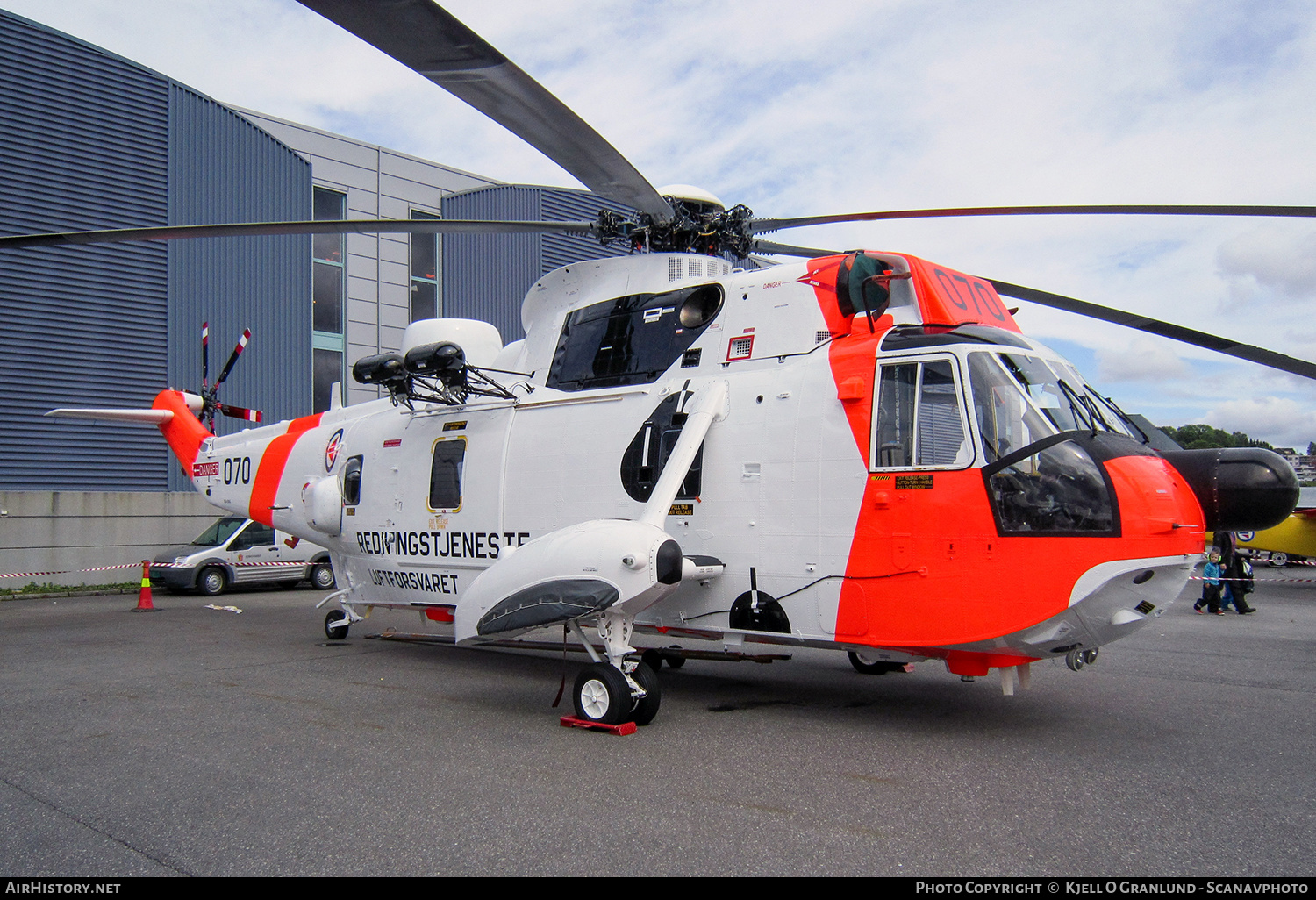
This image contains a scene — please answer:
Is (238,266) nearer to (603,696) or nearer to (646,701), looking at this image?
(603,696)

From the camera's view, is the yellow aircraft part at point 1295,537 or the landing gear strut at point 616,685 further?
the yellow aircraft part at point 1295,537

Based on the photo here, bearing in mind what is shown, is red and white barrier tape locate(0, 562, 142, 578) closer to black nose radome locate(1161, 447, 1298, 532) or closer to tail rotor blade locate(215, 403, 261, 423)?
tail rotor blade locate(215, 403, 261, 423)

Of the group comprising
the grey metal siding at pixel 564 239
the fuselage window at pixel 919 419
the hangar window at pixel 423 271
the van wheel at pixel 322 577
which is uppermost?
the grey metal siding at pixel 564 239

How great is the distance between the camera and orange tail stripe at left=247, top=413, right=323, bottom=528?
11914 mm

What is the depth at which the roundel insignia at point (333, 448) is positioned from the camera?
35.9ft

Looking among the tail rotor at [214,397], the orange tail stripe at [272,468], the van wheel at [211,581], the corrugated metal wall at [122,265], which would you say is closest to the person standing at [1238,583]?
the orange tail stripe at [272,468]

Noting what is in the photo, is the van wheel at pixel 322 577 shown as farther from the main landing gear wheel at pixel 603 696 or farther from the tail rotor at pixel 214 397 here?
the main landing gear wheel at pixel 603 696

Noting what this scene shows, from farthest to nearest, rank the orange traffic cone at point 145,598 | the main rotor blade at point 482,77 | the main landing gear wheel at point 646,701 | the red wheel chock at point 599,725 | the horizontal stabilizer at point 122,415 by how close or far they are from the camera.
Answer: the orange traffic cone at point 145,598, the horizontal stabilizer at point 122,415, the main landing gear wheel at point 646,701, the red wheel chock at point 599,725, the main rotor blade at point 482,77

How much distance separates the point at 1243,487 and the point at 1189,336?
1.63 m

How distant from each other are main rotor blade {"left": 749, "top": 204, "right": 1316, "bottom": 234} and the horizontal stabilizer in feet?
33.0

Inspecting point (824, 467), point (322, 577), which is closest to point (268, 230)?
point (824, 467)

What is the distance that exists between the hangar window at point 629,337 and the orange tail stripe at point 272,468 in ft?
15.7

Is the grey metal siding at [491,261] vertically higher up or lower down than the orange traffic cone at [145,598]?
higher up

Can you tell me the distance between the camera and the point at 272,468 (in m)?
12.1
